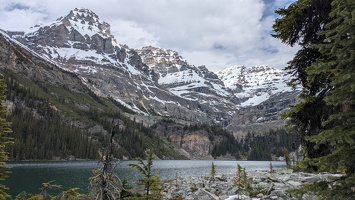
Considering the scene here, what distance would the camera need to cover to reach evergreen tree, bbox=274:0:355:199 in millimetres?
7070

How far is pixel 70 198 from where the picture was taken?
13898mm

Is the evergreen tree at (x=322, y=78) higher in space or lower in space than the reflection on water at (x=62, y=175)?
higher

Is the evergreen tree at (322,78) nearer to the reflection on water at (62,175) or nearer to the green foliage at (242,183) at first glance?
the reflection on water at (62,175)

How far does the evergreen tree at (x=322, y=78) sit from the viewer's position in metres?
7.07

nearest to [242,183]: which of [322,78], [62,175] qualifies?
[322,78]

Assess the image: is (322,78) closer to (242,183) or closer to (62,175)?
(242,183)

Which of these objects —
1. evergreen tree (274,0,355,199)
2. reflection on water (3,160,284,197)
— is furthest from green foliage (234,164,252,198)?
evergreen tree (274,0,355,199)

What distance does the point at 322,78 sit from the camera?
10.9 m

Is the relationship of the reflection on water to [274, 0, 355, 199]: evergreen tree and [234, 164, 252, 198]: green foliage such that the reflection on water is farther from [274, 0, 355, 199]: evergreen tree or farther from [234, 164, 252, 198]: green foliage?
[234, 164, 252, 198]: green foliage

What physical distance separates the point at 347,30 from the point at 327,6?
4799 mm

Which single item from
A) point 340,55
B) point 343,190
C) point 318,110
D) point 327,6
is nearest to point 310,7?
point 327,6

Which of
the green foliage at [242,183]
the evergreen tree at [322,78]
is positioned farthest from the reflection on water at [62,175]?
the green foliage at [242,183]

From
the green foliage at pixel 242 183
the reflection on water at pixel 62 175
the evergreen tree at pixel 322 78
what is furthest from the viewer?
the reflection on water at pixel 62 175

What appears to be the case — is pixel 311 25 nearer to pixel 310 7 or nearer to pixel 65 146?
pixel 310 7
